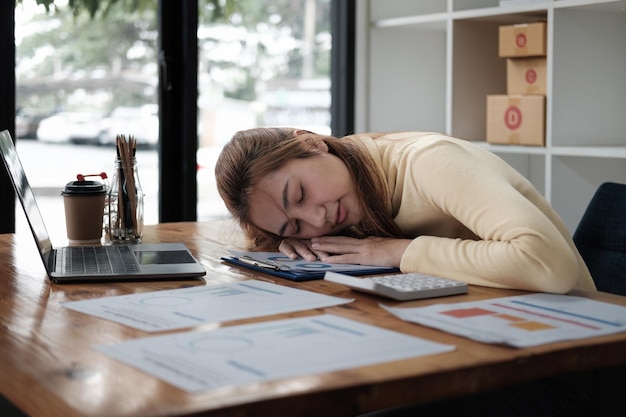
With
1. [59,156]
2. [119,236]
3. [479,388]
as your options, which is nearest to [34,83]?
[59,156]

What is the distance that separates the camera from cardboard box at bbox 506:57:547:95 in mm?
3112

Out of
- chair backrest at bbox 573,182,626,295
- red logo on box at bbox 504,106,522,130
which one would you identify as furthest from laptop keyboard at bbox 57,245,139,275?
red logo on box at bbox 504,106,522,130

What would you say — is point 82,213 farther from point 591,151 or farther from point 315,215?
point 591,151

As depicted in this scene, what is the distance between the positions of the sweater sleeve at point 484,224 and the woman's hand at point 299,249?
0.21 meters

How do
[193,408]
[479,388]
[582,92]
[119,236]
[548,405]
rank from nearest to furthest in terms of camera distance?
[193,408] → [479,388] → [548,405] → [119,236] → [582,92]

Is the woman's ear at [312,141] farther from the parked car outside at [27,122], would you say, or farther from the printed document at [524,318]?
the parked car outside at [27,122]

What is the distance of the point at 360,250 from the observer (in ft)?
5.69

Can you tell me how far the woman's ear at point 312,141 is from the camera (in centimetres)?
186

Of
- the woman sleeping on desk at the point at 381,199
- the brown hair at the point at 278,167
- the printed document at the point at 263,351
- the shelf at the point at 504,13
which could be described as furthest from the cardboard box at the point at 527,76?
the printed document at the point at 263,351

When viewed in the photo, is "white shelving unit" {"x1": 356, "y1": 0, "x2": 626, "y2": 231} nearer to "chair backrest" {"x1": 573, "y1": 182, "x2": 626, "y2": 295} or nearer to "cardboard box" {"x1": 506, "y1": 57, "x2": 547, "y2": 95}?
"cardboard box" {"x1": 506, "y1": 57, "x2": 547, "y2": 95}

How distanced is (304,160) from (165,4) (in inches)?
73.6

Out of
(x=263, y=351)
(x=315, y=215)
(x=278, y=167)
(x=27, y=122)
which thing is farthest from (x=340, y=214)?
(x=27, y=122)

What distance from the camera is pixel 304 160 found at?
1.82 meters

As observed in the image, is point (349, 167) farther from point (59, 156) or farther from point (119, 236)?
point (59, 156)
